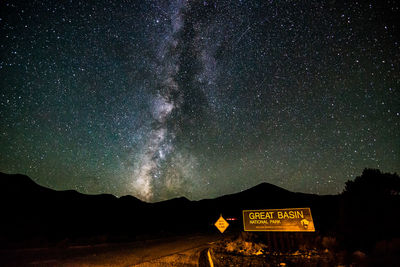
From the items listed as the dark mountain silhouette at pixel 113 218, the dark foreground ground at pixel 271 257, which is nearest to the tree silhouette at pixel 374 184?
the dark mountain silhouette at pixel 113 218

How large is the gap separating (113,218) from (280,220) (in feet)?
150

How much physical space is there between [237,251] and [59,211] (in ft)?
152

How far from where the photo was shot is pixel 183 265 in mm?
8422

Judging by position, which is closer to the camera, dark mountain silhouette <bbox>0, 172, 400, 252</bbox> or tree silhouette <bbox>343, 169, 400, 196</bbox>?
dark mountain silhouette <bbox>0, 172, 400, 252</bbox>

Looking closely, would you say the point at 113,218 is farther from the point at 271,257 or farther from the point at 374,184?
the point at 374,184

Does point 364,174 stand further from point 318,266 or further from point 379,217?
point 318,266

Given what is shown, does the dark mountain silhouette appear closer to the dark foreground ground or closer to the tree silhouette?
the tree silhouette

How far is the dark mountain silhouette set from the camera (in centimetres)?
1205

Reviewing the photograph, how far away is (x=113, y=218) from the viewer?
4672 cm

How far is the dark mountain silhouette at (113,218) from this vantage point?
39.5ft

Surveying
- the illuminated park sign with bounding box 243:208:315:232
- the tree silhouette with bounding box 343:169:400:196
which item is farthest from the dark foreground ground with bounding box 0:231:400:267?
the tree silhouette with bounding box 343:169:400:196

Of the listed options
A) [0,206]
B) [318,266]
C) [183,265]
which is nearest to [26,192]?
[0,206]

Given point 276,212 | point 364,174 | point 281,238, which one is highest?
point 364,174

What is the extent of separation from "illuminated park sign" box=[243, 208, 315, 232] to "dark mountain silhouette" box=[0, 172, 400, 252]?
470 centimetres
